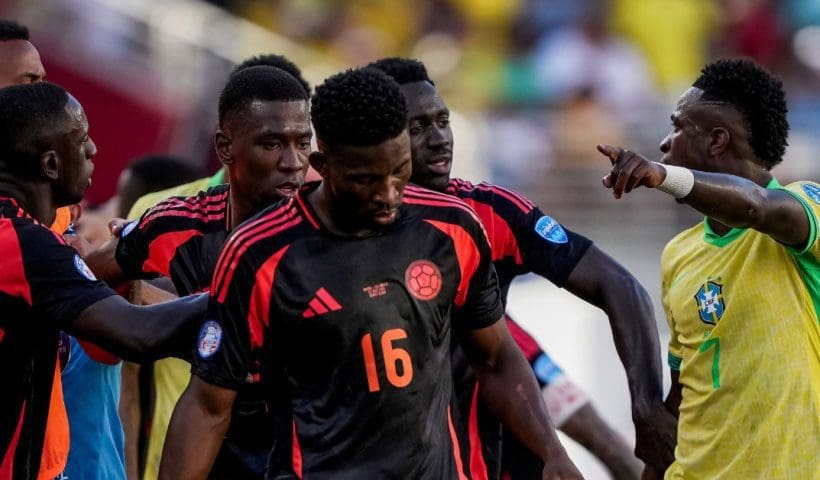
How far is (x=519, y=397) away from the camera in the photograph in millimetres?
5430

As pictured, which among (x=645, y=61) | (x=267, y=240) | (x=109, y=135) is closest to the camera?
(x=267, y=240)

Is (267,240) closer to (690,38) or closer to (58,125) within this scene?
(58,125)

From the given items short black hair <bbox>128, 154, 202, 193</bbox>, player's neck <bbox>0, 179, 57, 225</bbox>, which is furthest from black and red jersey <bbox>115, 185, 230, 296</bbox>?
short black hair <bbox>128, 154, 202, 193</bbox>

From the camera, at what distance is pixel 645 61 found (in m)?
16.5

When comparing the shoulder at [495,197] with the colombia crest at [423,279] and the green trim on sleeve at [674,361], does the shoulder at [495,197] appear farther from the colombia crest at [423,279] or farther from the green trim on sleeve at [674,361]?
the colombia crest at [423,279]

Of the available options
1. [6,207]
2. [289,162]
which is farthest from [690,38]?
[6,207]

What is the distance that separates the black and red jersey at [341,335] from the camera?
16.2 ft

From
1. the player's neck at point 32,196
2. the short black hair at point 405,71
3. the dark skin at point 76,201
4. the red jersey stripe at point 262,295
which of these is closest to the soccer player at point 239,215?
the short black hair at point 405,71

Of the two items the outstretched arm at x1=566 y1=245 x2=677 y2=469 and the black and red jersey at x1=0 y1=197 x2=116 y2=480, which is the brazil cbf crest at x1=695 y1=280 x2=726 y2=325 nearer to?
the outstretched arm at x1=566 y1=245 x2=677 y2=469

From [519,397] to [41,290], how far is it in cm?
173

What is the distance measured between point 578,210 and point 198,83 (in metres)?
3.95

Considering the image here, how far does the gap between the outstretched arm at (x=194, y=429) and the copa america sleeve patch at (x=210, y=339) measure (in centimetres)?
10

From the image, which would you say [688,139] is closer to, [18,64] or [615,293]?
[615,293]

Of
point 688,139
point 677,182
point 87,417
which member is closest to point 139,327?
point 87,417
